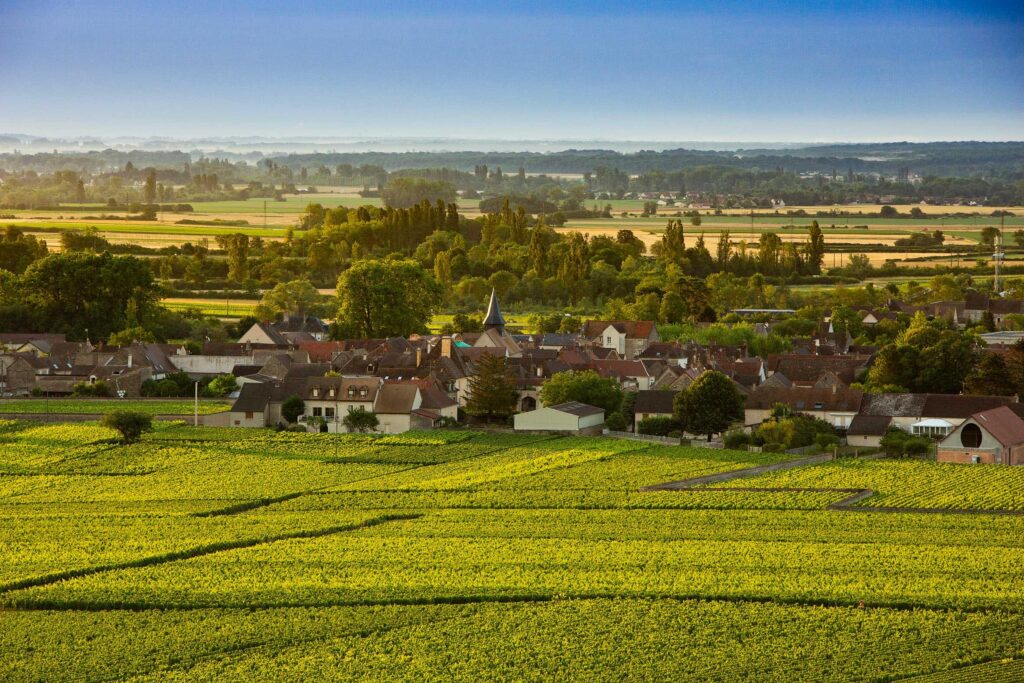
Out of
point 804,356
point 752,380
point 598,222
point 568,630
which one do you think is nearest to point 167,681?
point 568,630

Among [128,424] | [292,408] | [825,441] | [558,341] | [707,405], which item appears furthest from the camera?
[558,341]

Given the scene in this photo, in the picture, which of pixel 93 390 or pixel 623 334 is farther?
pixel 623 334

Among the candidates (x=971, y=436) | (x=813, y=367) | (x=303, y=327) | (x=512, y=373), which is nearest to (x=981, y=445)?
(x=971, y=436)

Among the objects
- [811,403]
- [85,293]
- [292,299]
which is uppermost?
[811,403]

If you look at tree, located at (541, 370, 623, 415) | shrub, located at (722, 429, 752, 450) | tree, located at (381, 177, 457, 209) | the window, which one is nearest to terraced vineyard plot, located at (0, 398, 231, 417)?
tree, located at (541, 370, 623, 415)

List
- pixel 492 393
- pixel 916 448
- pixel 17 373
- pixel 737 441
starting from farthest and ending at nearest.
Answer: pixel 17 373 → pixel 492 393 → pixel 737 441 → pixel 916 448

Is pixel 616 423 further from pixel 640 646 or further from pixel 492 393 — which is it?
pixel 640 646

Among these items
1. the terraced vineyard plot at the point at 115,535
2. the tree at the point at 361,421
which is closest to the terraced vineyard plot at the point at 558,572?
the terraced vineyard plot at the point at 115,535
